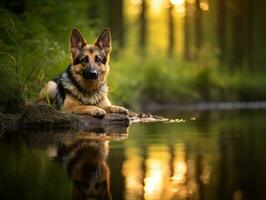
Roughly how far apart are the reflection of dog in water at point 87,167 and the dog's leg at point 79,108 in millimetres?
3557

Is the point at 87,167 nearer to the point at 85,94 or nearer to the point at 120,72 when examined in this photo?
the point at 85,94

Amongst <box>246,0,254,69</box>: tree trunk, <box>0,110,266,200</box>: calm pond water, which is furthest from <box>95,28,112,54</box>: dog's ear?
<box>246,0,254,69</box>: tree trunk

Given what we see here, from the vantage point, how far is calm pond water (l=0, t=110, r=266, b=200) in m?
5.66

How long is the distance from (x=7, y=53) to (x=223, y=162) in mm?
8544

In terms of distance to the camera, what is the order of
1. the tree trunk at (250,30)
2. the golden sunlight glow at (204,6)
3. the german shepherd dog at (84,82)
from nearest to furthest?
the german shepherd dog at (84,82), the golden sunlight glow at (204,6), the tree trunk at (250,30)

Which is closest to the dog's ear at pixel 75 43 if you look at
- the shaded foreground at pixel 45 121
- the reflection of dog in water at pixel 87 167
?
the shaded foreground at pixel 45 121

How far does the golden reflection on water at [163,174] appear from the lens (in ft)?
18.2

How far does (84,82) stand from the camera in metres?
14.6

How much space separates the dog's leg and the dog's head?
39cm

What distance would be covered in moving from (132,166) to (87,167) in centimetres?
51

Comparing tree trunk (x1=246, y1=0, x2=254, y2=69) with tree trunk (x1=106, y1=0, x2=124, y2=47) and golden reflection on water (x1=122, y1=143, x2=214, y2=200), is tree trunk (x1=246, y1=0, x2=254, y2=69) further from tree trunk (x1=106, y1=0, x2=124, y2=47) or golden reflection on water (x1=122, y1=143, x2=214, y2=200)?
golden reflection on water (x1=122, y1=143, x2=214, y2=200)

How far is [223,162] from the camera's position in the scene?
7.70 meters

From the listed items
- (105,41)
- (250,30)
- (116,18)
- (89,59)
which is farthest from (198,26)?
(89,59)

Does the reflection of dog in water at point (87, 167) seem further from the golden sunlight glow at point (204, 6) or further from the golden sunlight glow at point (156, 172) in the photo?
the golden sunlight glow at point (204, 6)
